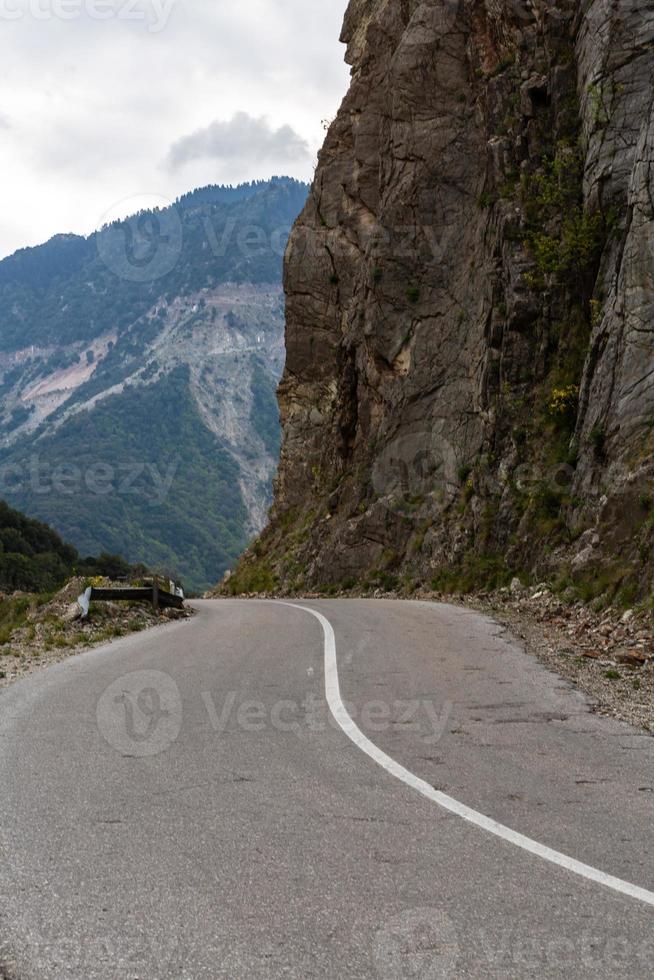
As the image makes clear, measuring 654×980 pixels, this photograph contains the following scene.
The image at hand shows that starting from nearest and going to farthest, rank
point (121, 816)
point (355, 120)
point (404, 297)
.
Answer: point (121, 816) < point (404, 297) < point (355, 120)

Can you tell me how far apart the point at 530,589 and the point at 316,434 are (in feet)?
111

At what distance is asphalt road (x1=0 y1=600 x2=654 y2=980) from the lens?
3.44m

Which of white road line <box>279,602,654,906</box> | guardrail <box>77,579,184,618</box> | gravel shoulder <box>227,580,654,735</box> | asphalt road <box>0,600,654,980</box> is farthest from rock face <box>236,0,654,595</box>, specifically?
white road line <box>279,602,654,906</box>

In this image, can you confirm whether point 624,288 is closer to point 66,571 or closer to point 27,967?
point 27,967

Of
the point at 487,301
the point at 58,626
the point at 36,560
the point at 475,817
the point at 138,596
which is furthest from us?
the point at 36,560

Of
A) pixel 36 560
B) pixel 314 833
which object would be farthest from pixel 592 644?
pixel 36 560

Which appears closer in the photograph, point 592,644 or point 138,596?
point 592,644

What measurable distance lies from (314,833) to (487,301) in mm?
27022

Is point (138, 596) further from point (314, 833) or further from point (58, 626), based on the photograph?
point (314, 833)

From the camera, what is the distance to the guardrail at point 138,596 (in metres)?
17.8

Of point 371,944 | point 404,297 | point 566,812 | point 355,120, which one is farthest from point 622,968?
point 355,120

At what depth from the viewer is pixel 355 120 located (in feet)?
153

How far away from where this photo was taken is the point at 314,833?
482 cm

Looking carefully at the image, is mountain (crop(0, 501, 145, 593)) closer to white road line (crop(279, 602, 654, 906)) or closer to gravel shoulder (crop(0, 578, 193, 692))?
gravel shoulder (crop(0, 578, 193, 692))
